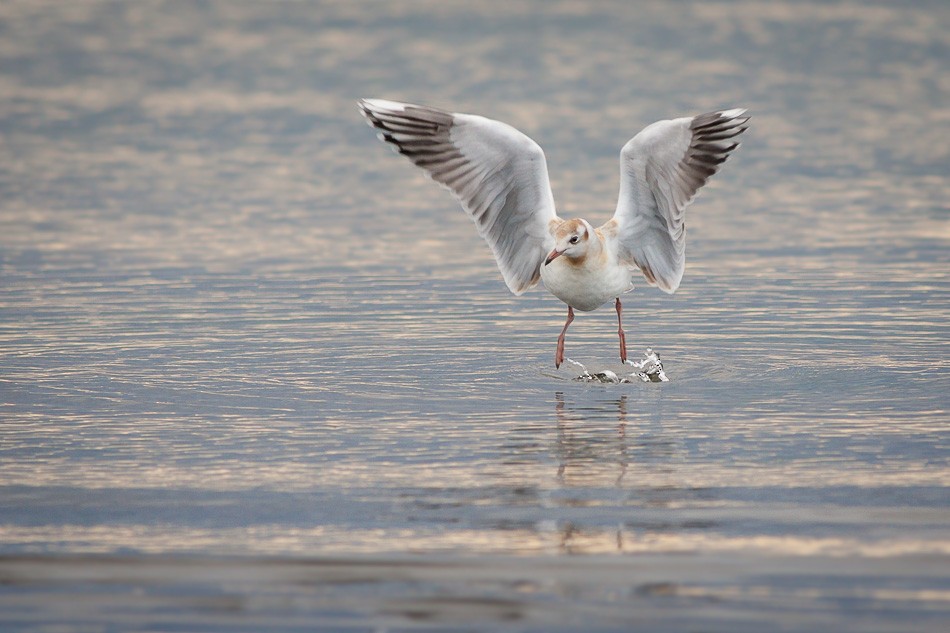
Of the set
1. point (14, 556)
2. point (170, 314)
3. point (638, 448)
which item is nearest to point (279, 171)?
point (170, 314)

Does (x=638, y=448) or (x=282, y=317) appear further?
(x=282, y=317)

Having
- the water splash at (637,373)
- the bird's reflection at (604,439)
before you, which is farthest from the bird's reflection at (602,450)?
the water splash at (637,373)

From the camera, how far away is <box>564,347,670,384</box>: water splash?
11.0 metres

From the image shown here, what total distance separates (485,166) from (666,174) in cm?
126

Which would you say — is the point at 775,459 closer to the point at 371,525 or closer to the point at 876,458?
the point at 876,458

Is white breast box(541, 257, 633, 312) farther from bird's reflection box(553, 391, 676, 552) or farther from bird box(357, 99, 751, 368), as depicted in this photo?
bird's reflection box(553, 391, 676, 552)

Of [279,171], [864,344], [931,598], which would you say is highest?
[279,171]

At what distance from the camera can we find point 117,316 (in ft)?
43.2

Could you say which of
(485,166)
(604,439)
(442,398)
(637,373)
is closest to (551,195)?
(485,166)

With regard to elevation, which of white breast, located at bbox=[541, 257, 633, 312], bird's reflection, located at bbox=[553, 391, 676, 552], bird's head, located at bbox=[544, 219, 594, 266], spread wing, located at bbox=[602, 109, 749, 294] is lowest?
bird's reflection, located at bbox=[553, 391, 676, 552]

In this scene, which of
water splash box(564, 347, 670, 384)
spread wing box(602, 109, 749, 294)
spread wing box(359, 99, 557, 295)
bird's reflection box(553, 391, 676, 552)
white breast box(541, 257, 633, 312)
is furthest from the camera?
spread wing box(359, 99, 557, 295)

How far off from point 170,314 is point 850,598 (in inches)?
309

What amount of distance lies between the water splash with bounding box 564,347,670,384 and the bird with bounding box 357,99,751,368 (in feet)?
0.58

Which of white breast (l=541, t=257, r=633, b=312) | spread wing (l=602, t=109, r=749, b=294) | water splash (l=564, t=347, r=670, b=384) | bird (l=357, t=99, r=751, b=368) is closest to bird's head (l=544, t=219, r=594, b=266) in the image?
bird (l=357, t=99, r=751, b=368)
